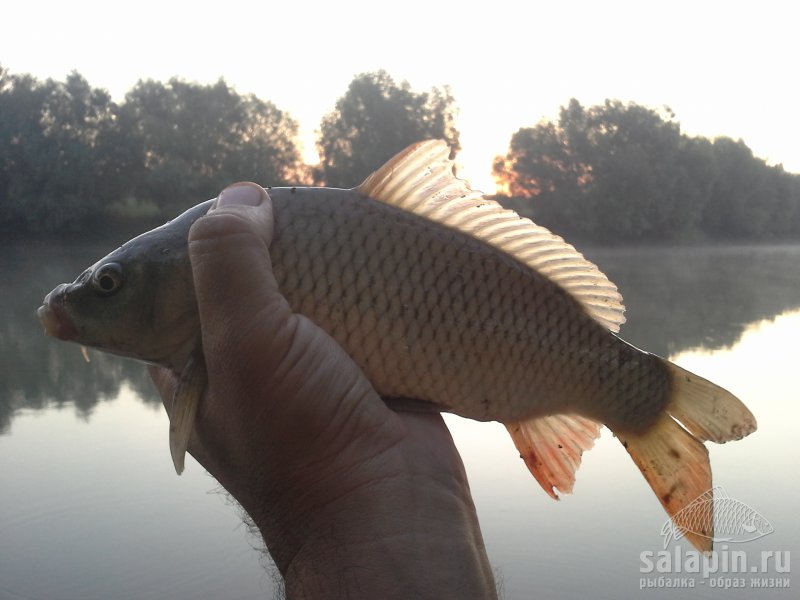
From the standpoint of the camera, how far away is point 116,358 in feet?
21.2

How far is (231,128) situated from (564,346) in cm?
770

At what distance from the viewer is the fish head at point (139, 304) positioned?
1.22 metres

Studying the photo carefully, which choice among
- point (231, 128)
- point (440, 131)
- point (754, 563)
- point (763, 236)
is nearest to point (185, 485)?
point (754, 563)

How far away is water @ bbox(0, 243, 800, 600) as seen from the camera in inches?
118

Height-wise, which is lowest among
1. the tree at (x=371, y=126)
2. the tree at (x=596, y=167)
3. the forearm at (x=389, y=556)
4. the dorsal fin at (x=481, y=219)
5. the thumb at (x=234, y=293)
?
the forearm at (x=389, y=556)

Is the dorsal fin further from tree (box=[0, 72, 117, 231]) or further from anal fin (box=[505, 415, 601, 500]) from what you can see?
tree (box=[0, 72, 117, 231])

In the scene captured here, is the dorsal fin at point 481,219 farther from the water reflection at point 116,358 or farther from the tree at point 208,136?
the tree at point 208,136

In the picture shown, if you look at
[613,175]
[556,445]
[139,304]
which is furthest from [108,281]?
[613,175]

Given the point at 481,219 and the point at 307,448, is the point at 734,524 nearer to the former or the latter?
the point at 481,219

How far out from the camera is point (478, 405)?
4.35 feet

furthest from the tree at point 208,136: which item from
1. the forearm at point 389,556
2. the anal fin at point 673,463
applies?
the forearm at point 389,556

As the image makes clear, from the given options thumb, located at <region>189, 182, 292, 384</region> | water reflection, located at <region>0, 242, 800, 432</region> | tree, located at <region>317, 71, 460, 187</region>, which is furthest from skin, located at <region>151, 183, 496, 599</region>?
tree, located at <region>317, 71, 460, 187</region>

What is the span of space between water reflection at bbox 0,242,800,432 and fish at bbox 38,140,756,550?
13.4ft

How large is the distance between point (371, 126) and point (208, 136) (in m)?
2.44
